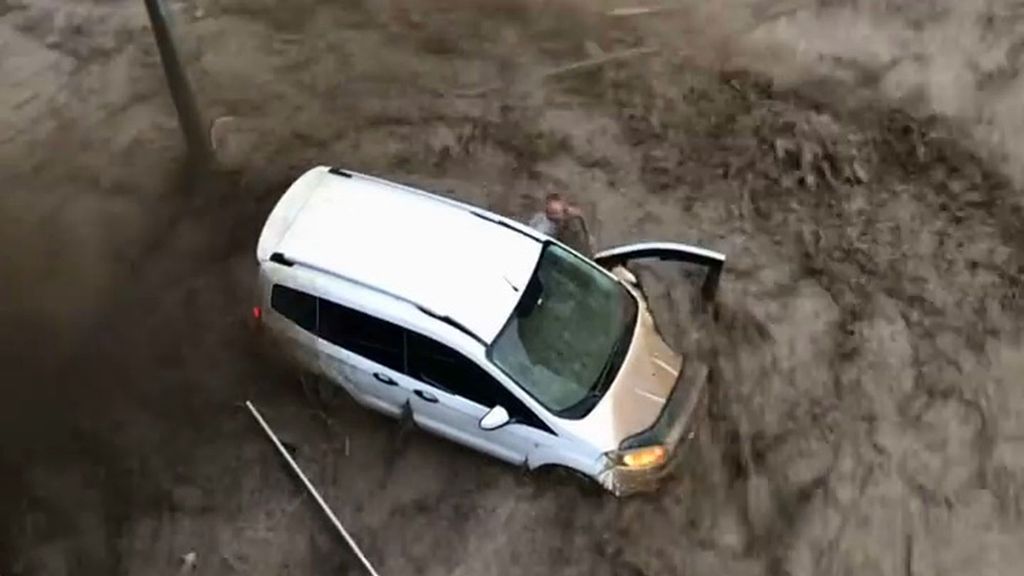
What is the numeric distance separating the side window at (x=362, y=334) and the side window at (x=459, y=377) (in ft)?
0.21

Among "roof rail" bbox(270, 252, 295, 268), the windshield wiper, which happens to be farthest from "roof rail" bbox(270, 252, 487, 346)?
the windshield wiper

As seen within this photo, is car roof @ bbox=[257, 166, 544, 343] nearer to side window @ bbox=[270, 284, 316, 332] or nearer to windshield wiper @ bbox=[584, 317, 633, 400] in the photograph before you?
side window @ bbox=[270, 284, 316, 332]

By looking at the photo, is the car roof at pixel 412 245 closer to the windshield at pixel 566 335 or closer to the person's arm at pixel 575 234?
the windshield at pixel 566 335

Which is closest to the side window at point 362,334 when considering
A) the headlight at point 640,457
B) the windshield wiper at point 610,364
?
the windshield wiper at point 610,364

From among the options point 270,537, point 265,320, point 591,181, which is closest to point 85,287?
point 265,320

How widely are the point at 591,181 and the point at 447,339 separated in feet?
5.57

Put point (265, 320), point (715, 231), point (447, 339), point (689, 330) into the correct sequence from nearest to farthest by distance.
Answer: point (447, 339), point (265, 320), point (689, 330), point (715, 231)

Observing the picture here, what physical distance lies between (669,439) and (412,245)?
129cm

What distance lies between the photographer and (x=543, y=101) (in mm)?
6742

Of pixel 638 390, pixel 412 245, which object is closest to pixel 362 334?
pixel 412 245

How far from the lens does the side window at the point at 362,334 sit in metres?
5.15

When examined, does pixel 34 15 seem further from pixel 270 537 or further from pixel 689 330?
pixel 689 330

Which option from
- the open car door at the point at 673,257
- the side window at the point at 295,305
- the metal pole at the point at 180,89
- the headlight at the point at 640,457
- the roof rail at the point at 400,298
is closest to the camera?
the roof rail at the point at 400,298

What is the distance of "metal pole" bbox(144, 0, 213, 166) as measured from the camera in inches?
235
